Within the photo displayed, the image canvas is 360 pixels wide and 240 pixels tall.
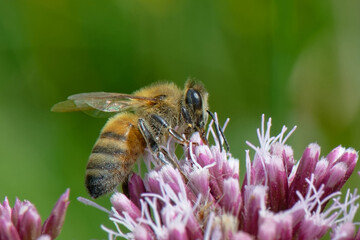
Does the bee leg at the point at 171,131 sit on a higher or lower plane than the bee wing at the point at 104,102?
lower

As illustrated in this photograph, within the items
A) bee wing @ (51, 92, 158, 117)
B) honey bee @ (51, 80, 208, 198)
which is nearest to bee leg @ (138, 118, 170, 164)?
honey bee @ (51, 80, 208, 198)

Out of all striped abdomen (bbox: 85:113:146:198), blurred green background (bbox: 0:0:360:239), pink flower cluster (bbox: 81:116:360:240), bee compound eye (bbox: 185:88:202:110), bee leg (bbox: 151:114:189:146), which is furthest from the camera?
blurred green background (bbox: 0:0:360:239)

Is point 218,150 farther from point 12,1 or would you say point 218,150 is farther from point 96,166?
point 12,1

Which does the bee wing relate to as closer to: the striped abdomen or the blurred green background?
the striped abdomen

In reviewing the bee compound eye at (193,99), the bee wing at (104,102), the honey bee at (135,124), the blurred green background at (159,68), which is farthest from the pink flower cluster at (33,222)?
the blurred green background at (159,68)

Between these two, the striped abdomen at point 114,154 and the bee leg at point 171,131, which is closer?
the striped abdomen at point 114,154

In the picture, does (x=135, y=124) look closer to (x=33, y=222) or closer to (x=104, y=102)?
(x=104, y=102)

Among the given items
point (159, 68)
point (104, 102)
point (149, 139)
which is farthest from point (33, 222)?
point (159, 68)

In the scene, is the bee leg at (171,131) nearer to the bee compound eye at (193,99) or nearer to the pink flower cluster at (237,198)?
the pink flower cluster at (237,198)

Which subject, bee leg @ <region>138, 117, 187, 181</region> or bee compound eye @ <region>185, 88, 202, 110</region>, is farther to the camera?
bee compound eye @ <region>185, 88, 202, 110</region>
